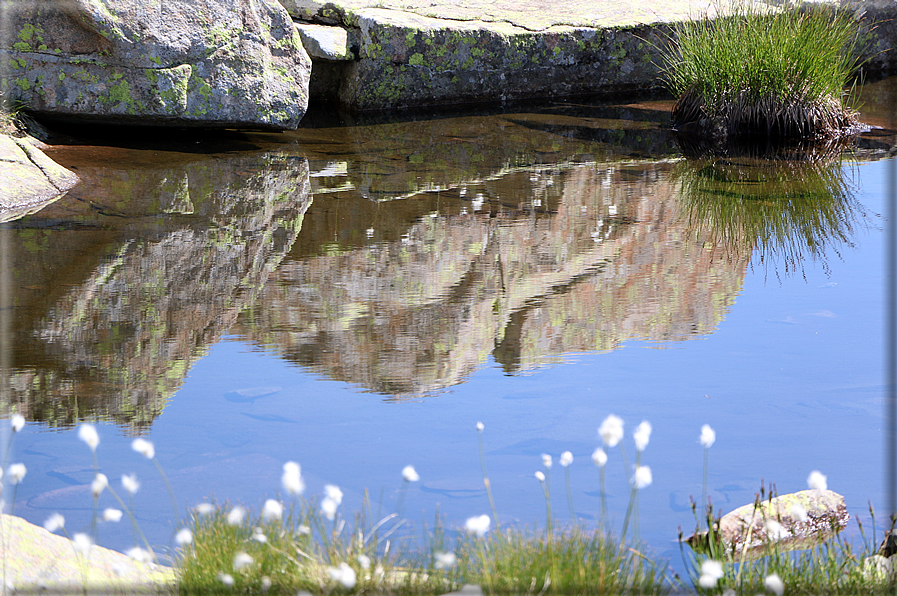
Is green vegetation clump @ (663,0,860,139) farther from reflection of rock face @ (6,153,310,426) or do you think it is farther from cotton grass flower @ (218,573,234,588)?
cotton grass flower @ (218,573,234,588)

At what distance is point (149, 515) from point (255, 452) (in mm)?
359

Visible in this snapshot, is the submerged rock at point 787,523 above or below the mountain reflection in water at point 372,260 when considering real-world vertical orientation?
below

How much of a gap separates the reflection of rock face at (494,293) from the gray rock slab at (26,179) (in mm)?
1773

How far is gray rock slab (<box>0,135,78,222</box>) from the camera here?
179 inches

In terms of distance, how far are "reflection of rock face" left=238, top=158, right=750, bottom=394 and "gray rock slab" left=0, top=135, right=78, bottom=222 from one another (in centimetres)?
177

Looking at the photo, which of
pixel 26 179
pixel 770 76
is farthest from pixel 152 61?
pixel 770 76

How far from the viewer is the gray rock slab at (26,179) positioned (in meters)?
4.56

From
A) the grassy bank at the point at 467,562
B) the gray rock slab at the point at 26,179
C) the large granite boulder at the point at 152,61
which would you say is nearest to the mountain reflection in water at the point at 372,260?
the gray rock slab at the point at 26,179

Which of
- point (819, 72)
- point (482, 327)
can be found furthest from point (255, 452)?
point (819, 72)

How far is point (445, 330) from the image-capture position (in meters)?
3.24

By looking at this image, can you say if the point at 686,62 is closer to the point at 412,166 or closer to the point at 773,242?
the point at 412,166

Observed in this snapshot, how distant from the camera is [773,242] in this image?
421cm

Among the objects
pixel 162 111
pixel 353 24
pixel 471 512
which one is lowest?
pixel 471 512

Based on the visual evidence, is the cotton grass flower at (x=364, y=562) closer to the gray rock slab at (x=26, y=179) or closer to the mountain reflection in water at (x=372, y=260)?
the mountain reflection in water at (x=372, y=260)
